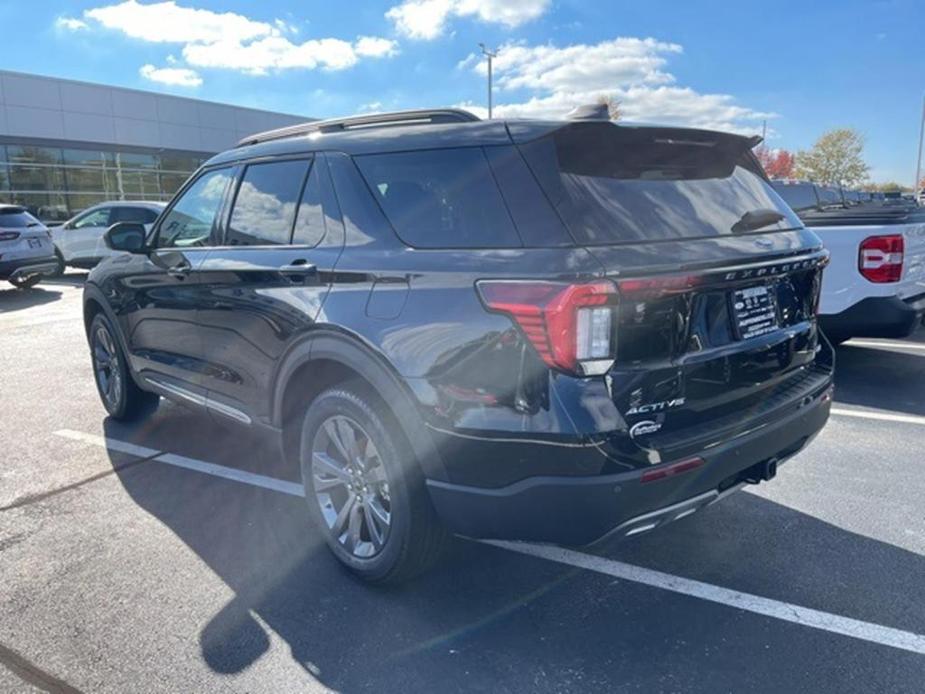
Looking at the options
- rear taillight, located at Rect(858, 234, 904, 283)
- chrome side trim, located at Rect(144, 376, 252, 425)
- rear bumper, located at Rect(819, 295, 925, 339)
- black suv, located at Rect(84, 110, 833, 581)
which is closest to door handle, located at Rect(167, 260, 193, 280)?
black suv, located at Rect(84, 110, 833, 581)

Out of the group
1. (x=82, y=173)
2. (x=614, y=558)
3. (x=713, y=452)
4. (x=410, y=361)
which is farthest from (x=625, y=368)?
(x=82, y=173)

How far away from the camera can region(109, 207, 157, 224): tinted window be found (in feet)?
48.8

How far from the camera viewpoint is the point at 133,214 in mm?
15227

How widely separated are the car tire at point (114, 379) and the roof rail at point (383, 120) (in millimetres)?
2199

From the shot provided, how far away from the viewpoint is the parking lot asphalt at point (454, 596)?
252 cm

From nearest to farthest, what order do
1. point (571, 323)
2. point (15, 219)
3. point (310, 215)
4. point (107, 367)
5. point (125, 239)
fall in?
point (571, 323) → point (310, 215) → point (125, 239) → point (107, 367) → point (15, 219)

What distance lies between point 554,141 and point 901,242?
4.45m

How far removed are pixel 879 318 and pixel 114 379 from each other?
604cm

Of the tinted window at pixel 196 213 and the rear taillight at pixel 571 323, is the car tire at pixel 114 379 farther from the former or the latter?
the rear taillight at pixel 571 323

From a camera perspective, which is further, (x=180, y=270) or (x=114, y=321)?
(x=114, y=321)

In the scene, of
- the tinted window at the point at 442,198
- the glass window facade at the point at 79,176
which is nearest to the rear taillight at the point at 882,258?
the tinted window at the point at 442,198

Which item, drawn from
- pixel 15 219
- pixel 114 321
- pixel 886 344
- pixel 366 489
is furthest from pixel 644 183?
pixel 15 219

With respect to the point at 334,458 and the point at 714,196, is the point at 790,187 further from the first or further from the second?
the point at 334,458

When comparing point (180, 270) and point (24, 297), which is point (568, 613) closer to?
point (180, 270)
